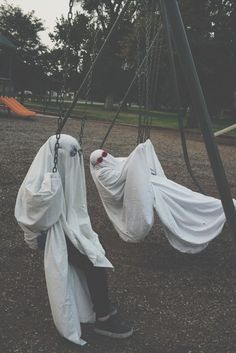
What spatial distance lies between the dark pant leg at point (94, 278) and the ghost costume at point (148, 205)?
1288mm

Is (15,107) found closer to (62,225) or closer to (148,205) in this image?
(148,205)

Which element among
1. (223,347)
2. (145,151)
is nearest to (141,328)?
(223,347)

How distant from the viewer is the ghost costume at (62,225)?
2861 mm

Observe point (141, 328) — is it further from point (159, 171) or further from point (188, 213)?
point (159, 171)

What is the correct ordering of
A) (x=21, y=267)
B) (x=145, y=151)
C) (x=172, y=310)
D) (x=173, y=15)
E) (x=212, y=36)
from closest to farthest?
(x=173, y=15), (x=172, y=310), (x=21, y=267), (x=145, y=151), (x=212, y=36)

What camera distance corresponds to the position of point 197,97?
244 cm

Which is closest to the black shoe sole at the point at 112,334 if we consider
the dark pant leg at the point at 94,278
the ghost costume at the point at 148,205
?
the dark pant leg at the point at 94,278

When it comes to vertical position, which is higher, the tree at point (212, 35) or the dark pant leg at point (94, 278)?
the tree at point (212, 35)

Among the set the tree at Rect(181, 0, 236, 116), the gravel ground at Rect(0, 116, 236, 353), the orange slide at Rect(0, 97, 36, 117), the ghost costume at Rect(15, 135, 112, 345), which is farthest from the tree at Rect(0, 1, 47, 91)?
the ghost costume at Rect(15, 135, 112, 345)

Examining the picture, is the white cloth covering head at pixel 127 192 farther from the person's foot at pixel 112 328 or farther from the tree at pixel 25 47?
the tree at pixel 25 47

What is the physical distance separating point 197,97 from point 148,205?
2.00 meters

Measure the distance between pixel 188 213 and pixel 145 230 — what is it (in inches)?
19.3

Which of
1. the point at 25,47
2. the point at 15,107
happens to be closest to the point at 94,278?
the point at 15,107

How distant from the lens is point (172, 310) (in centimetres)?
355
